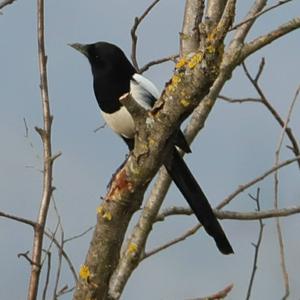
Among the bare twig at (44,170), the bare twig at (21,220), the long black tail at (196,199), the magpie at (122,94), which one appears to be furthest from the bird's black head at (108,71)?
the bare twig at (21,220)

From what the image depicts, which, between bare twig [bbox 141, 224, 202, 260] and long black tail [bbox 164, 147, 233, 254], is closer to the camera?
long black tail [bbox 164, 147, 233, 254]

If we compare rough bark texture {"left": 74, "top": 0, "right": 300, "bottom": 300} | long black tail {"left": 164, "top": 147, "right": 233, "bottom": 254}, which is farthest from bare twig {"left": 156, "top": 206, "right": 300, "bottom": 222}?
rough bark texture {"left": 74, "top": 0, "right": 300, "bottom": 300}

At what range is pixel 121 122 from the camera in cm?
387

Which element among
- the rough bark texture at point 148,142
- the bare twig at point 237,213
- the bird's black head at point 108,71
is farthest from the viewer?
the bird's black head at point 108,71

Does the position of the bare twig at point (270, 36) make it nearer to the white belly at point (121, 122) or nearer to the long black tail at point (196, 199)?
the long black tail at point (196, 199)

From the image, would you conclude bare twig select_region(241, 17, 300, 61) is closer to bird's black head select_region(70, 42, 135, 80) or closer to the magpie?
the magpie

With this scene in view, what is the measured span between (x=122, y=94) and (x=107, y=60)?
23 cm

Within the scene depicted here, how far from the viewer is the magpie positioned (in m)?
3.41

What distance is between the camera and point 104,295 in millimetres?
2246

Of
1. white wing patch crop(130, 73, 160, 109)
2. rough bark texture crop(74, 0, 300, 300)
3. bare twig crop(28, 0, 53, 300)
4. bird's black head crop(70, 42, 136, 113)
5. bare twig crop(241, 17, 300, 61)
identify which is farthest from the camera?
bird's black head crop(70, 42, 136, 113)

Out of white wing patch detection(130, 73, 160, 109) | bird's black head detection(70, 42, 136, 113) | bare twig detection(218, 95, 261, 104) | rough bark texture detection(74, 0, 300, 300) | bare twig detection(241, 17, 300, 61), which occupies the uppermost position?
bird's black head detection(70, 42, 136, 113)

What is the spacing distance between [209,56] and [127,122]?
1.87 meters

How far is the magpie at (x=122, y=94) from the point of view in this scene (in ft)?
11.2

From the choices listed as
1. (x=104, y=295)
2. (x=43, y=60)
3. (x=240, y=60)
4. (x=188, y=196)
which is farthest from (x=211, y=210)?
(x=104, y=295)
